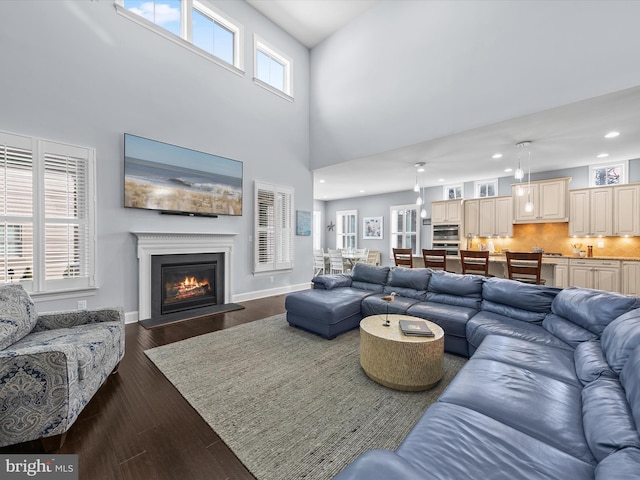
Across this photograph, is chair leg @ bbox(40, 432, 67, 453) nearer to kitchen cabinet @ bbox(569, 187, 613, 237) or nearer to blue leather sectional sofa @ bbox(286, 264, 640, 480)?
blue leather sectional sofa @ bbox(286, 264, 640, 480)

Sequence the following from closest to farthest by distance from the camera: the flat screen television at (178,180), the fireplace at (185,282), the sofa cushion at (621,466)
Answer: the sofa cushion at (621,466), the flat screen television at (178,180), the fireplace at (185,282)

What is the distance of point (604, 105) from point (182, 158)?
5.76 metres

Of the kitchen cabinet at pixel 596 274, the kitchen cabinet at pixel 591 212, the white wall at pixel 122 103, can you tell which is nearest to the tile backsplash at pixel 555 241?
the kitchen cabinet at pixel 591 212

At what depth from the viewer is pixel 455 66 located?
4.05 metres

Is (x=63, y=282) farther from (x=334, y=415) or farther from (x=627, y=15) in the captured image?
(x=627, y=15)

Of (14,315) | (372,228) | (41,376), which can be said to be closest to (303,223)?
(372,228)

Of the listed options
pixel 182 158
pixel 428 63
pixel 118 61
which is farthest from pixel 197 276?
pixel 428 63

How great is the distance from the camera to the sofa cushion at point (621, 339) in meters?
1.47

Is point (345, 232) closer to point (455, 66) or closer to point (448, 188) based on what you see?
point (448, 188)

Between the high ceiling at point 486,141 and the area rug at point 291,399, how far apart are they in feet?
11.4

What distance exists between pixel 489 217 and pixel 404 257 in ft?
10.7

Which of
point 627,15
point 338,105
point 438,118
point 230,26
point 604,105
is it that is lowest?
point 604,105

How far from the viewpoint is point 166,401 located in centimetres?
202

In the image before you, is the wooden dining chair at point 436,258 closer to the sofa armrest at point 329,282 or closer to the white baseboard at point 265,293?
the sofa armrest at point 329,282
